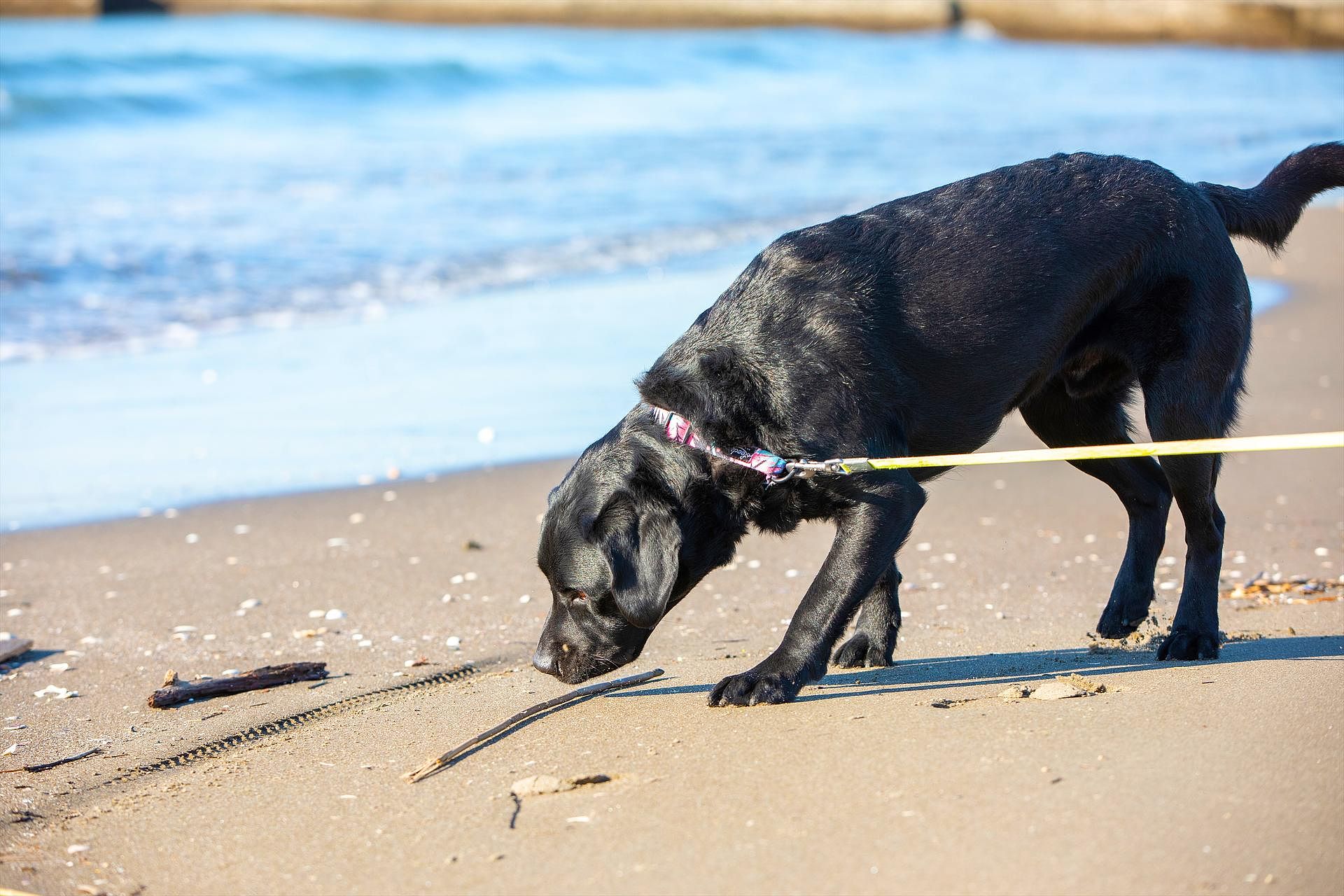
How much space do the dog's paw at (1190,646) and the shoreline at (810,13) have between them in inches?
1505

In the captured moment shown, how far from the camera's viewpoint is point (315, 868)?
3.00 meters

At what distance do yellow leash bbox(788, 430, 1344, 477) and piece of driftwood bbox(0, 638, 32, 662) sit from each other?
2834 mm

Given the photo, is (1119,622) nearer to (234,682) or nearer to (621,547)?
(621,547)

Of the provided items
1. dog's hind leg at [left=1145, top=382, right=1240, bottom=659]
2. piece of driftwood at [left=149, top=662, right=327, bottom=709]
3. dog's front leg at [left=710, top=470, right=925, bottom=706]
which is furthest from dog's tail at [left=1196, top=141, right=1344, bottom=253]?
piece of driftwood at [left=149, top=662, right=327, bottom=709]

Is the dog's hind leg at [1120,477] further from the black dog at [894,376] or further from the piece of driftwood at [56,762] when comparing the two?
the piece of driftwood at [56,762]

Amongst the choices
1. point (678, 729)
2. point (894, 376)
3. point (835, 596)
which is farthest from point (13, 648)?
point (894, 376)

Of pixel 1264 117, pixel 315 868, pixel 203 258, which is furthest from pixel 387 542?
pixel 1264 117

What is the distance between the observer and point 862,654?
4.39 metres

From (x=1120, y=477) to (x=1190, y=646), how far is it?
2.79 ft

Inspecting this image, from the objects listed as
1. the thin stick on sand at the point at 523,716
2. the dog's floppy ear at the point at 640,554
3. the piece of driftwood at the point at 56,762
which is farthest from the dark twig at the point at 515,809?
the piece of driftwood at the point at 56,762

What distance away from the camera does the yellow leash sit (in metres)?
2.94

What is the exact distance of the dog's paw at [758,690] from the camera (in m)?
3.79

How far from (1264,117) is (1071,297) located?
18.4 meters

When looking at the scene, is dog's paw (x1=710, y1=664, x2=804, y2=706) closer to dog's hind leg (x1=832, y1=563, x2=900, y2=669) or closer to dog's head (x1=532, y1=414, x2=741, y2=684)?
dog's head (x1=532, y1=414, x2=741, y2=684)
